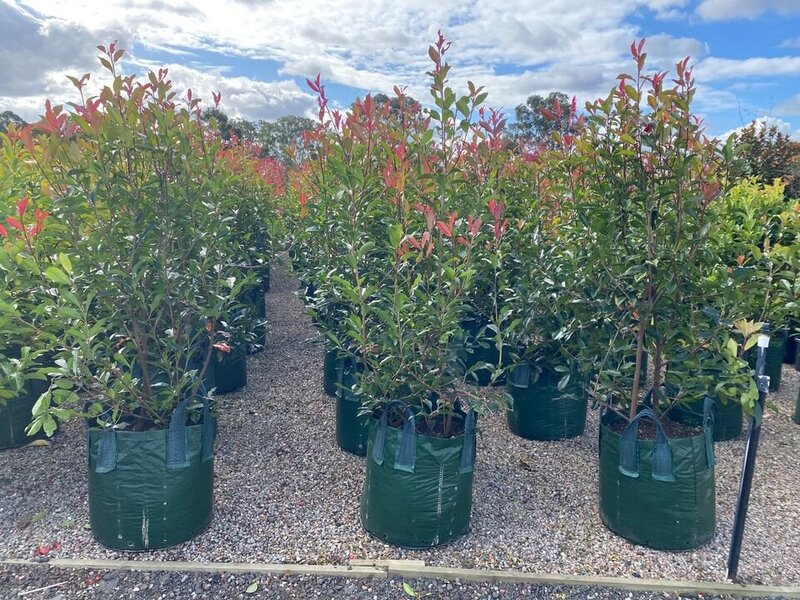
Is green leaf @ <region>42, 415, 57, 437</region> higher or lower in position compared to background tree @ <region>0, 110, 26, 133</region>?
lower

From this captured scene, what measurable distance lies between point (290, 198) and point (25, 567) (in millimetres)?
5629

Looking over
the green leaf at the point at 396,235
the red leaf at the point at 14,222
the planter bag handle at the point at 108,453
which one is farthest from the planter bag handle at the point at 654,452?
the red leaf at the point at 14,222

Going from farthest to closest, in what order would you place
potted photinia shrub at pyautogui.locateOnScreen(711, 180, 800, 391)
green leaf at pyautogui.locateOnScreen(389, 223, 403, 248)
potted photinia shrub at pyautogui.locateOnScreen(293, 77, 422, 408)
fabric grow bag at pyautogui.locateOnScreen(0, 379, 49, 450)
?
fabric grow bag at pyautogui.locateOnScreen(0, 379, 49, 450) < potted photinia shrub at pyautogui.locateOnScreen(293, 77, 422, 408) < potted photinia shrub at pyautogui.locateOnScreen(711, 180, 800, 391) < green leaf at pyautogui.locateOnScreen(389, 223, 403, 248)

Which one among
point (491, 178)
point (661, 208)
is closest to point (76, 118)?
point (491, 178)

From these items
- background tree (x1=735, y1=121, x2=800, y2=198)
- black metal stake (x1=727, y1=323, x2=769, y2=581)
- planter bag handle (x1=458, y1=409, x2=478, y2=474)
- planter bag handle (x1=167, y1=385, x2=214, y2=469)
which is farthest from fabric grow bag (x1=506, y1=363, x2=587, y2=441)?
background tree (x1=735, y1=121, x2=800, y2=198)

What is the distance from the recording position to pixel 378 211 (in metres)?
3.29

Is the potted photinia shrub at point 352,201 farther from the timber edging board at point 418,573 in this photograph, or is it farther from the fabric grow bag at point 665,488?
the fabric grow bag at point 665,488

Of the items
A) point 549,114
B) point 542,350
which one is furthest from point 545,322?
point 549,114

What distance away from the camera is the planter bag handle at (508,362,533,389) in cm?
364

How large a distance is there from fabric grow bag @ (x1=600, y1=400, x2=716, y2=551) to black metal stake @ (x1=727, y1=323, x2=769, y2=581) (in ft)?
0.64

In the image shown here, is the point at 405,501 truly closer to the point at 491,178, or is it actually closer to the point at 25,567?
Answer: the point at 25,567

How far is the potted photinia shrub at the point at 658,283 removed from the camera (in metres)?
2.43

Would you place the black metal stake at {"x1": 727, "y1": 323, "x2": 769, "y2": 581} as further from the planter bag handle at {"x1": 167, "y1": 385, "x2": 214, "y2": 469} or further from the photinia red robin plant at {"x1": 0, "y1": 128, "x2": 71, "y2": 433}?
the photinia red robin plant at {"x1": 0, "y1": 128, "x2": 71, "y2": 433}

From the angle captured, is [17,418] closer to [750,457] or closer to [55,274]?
[55,274]
